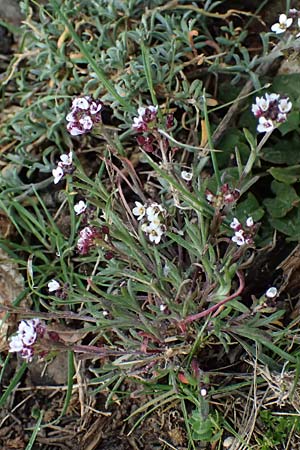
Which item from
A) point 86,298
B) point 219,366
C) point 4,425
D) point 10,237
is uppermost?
point 86,298

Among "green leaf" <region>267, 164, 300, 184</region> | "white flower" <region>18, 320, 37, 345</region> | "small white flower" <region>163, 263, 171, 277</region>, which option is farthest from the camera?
"green leaf" <region>267, 164, 300, 184</region>

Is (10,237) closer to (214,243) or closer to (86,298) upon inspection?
(86,298)

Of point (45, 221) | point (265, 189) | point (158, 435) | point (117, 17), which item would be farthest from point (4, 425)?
point (117, 17)

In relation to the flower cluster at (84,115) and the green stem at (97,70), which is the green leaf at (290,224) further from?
the flower cluster at (84,115)

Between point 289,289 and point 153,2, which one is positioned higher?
point 153,2

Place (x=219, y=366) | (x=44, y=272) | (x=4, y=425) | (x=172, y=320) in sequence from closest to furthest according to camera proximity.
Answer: (x=172, y=320), (x=219, y=366), (x=4, y=425), (x=44, y=272)

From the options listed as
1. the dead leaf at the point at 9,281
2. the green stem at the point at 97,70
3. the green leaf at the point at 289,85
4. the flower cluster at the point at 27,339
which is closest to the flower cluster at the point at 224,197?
the green stem at the point at 97,70

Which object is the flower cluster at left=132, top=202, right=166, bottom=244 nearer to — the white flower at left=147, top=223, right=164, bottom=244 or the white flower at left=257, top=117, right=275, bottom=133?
the white flower at left=147, top=223, right=164, bottom=244

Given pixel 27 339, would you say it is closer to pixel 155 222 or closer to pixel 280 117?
pixel 155 222

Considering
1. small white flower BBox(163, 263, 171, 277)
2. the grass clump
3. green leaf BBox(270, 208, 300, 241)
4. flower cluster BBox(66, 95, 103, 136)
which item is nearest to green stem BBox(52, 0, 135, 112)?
the grass clump
